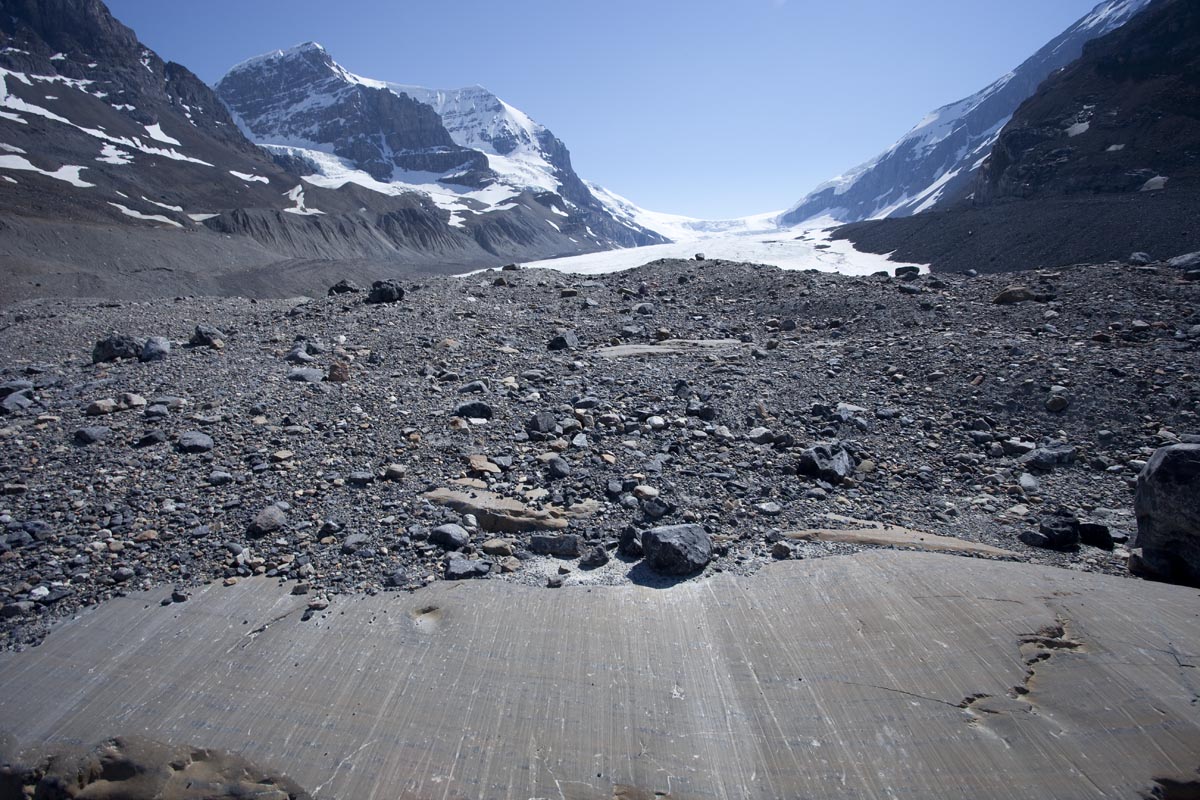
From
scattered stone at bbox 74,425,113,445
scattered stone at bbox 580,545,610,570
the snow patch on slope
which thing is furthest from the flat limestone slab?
the snow patch on slope

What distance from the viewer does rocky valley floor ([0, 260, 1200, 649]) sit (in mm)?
4320

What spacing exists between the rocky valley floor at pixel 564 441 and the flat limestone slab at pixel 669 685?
297 mm

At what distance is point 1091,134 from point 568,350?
55355 mm

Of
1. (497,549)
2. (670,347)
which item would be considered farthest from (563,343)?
(497,549)

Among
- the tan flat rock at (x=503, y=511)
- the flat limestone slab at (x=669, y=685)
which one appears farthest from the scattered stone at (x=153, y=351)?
the tan flat rock at (x=503, y=511)

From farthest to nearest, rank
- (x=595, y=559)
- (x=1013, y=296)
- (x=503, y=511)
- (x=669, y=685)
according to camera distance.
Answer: (x=1013, y=296) < (x=503, y=511) < (x=595, y=559) < (x=669, y=685)

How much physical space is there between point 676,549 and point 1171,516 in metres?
3.32

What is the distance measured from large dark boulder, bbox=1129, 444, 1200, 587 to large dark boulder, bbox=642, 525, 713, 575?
3004 millimetres

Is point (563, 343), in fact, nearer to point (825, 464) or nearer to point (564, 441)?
point (564, 441)

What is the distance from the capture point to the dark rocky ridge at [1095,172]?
30609 mm

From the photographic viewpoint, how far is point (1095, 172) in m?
41.2

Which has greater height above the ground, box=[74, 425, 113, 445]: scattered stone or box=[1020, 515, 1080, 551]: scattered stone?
box=[74, 425, 113, 445]: scattered stone

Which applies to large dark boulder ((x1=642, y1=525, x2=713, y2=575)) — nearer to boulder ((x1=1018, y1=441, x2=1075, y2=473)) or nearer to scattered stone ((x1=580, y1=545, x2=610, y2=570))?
scattered stone ((x1=580, y1=545, x2=610, y2=570))

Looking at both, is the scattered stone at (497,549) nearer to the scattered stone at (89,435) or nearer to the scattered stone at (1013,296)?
the scattered stone at (89,435)
